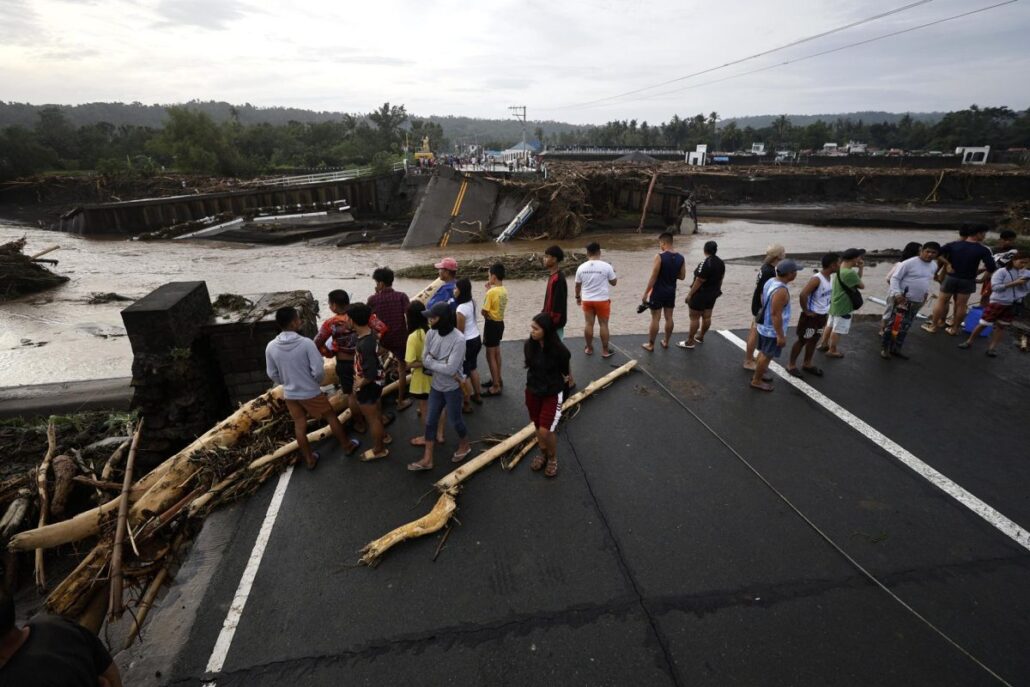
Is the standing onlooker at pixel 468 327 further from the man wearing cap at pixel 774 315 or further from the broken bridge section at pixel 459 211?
the broken bridge section at pixel 459 211

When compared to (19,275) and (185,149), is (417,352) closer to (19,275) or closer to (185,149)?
(19,275)

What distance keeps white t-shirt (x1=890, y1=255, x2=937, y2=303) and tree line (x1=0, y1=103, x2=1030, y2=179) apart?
38.8 metres

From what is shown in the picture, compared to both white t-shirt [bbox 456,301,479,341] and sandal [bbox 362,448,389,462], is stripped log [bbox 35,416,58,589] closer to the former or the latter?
sandal [bbox 362,448,389,462]

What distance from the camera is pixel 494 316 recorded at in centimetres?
526

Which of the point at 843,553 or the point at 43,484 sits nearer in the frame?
the point at 843,553

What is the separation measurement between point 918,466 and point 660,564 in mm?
2927

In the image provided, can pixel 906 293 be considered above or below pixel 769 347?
above

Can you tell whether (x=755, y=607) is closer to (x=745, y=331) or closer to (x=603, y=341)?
(x=603, y=341)

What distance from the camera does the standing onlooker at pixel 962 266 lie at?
6.79m

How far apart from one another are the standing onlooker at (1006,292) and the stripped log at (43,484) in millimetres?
10974

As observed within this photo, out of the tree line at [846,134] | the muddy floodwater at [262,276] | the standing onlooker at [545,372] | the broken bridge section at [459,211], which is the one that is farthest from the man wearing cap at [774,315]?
the tree line at [846,134]

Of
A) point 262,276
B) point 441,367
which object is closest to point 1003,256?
point 441,367

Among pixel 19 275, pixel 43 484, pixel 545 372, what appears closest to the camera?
pixel 545 372

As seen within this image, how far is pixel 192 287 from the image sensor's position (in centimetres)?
527
